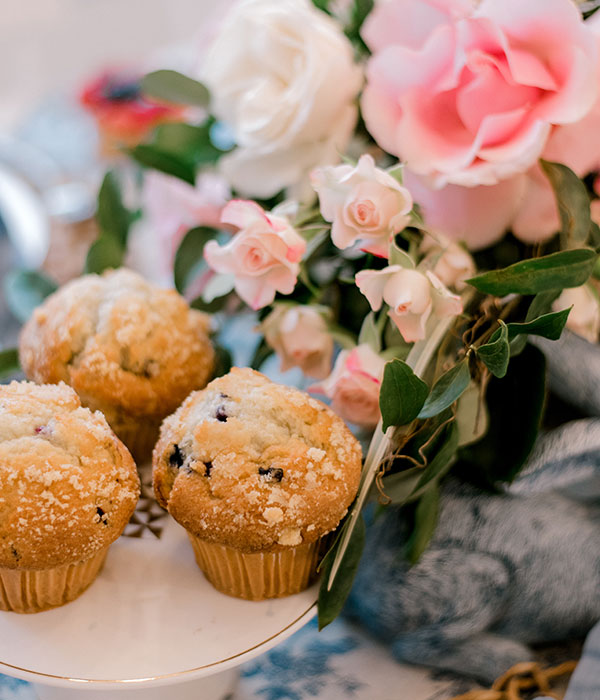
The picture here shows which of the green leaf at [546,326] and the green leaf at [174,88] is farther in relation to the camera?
the green leaf at [174,88]

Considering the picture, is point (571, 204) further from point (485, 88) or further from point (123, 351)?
point (123, 351)

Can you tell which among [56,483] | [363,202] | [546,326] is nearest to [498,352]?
[546,326]

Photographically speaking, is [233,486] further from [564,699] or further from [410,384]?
[564,699]

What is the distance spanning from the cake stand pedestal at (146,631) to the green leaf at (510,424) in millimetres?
193

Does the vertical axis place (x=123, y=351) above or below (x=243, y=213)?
below

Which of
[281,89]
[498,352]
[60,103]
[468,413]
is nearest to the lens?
[498,352]

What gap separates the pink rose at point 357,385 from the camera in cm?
62

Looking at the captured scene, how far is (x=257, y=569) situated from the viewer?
1.96ft

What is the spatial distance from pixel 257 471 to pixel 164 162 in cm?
41

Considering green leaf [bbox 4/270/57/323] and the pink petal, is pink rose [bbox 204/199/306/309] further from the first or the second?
green leaf [bbox 4/270/57/323]

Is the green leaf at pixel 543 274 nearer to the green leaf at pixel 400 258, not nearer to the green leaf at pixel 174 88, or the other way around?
the green leaf at pixel 400 258

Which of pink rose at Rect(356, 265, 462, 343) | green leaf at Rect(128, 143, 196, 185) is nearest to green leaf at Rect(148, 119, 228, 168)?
green leaf at Rect(128, 143, 196, 185)

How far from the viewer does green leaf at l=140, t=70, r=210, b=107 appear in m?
0.82

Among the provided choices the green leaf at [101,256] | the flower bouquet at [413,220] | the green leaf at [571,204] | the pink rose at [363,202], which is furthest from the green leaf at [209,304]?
the green leaf at [571,204]
